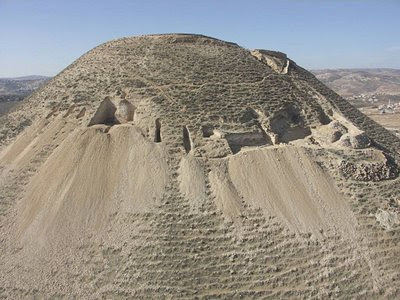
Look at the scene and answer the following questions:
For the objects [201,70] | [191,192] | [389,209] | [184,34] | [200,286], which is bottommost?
[200,286]

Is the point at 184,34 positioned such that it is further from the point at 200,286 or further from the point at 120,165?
the point at 200,286

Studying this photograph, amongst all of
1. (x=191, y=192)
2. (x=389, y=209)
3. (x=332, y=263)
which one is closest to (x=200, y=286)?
(x=191, y=192)

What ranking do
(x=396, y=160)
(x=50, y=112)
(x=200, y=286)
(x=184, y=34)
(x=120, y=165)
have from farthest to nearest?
(x=184, y=34) < (x=50, y=112) < (x=396, y=160) < (x=120, y=165) < (x=200, y=286)

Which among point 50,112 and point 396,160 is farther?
point 50,112

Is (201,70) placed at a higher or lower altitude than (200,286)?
higher

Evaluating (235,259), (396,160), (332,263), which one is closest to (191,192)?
(235,259)

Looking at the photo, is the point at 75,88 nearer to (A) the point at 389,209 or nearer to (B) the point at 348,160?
(B) the point at 348,160

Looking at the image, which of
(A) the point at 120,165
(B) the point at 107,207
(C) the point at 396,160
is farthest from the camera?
(C) the point at 396,160
